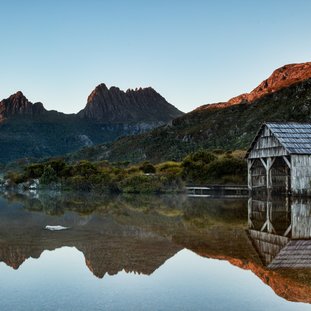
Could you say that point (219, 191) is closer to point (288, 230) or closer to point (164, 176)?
point (164, 176)

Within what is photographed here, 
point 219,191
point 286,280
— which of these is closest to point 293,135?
point 219,191

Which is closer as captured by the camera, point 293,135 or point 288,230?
point 288,230

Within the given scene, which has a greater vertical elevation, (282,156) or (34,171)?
(282,156)

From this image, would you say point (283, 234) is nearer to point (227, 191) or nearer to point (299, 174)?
point (299, 174)

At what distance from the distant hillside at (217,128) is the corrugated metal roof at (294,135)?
140 ft

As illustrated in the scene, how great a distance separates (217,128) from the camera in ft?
363

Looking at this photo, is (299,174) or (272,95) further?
(272,95)

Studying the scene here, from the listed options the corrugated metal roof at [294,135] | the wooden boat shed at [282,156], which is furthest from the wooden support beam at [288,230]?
the corrugated metal roof at [294,135]

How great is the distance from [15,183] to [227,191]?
122 ft

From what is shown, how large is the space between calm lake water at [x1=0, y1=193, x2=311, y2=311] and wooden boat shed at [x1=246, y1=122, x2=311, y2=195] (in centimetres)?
1437

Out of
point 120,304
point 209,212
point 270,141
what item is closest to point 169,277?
point 120,304

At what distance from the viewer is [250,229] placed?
58.7ft

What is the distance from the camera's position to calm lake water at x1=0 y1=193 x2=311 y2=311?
8.30 m

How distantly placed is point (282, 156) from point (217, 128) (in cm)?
7605
